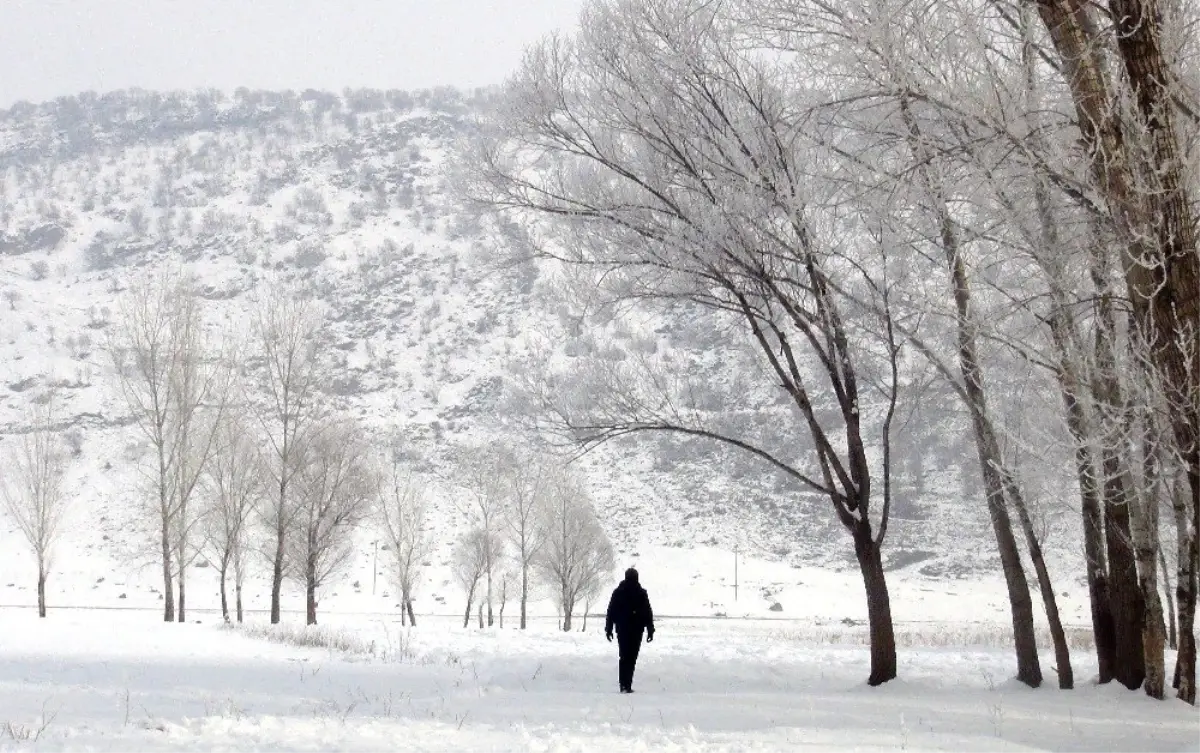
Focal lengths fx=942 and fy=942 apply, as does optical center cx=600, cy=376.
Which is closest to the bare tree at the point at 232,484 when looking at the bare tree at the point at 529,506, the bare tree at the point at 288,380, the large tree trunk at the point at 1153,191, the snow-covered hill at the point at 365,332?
the bare tree at the point at 288,380

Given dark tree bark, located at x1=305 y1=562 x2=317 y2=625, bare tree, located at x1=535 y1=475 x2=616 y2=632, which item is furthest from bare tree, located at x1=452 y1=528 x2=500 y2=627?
dark tree bark, located at x1=305 y1=562 x2=317 y2=625

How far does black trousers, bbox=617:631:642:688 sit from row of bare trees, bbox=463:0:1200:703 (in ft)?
8.05

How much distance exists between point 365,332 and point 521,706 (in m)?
93.9

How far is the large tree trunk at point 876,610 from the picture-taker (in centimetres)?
1047

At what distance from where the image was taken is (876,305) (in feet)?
31.0

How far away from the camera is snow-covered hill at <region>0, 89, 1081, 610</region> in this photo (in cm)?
5934

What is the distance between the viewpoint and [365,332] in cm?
9938

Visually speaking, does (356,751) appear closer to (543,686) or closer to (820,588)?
(543,686)

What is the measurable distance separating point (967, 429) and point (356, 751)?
31.7ft

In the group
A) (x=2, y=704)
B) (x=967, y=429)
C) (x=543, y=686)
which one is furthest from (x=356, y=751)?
(x=967, y=429)

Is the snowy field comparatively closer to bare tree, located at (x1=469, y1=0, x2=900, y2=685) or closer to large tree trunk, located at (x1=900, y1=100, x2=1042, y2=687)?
large tree trunk, located at (x1=900, y1=100, x2=1042, y2=687)

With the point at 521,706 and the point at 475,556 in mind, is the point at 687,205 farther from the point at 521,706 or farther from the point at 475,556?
the point at 475,556

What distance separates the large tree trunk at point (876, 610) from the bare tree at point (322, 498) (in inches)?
742

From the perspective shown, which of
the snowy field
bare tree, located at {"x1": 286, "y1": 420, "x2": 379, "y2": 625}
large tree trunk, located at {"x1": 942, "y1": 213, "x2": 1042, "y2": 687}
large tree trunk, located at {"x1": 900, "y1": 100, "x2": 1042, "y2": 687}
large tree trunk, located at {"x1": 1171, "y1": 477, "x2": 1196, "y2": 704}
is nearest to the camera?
the snowy field
